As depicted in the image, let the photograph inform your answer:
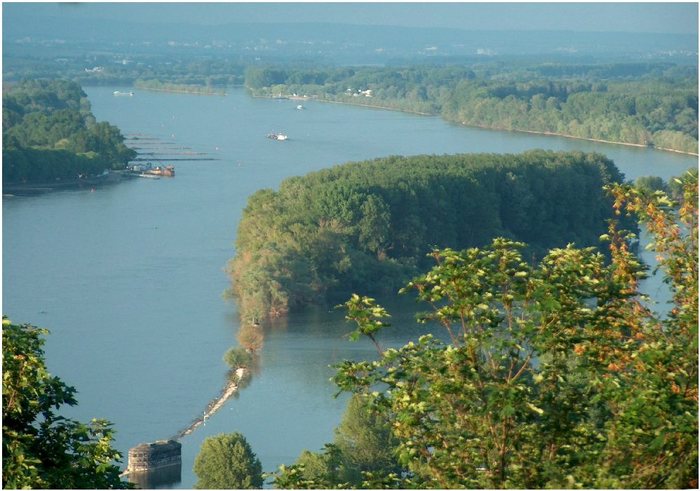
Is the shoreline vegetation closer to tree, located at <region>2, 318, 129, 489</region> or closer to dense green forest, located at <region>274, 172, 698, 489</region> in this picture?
dense green forest, located at <region>274, 172, 698, 489</region>

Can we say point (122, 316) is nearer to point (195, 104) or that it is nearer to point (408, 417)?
point (408, 417)

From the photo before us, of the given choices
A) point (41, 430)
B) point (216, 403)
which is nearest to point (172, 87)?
point (216, 403)

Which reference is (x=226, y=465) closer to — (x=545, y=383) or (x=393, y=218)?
(x=545, y=383)

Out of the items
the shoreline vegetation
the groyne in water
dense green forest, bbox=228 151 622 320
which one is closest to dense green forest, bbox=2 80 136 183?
dense green forest, bbox=228 151 622 320

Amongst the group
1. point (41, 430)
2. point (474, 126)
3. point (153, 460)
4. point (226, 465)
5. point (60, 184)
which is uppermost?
point (41, 430)

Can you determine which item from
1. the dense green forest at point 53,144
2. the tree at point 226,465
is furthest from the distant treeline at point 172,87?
Answer: the tree at point 226,465

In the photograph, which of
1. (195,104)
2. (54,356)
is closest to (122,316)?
(54,356)
